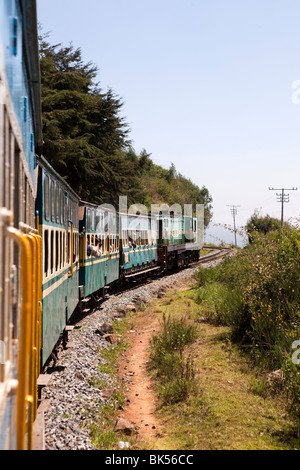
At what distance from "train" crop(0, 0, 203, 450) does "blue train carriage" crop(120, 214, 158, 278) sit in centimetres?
129

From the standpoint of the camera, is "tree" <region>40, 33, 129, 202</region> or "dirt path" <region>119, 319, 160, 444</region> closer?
"dirt path" <region>119, 319, 160, 444</region>

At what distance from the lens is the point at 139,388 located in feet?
28.0

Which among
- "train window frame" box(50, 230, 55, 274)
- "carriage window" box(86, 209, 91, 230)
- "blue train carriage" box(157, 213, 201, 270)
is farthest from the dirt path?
"blue train carriage" box(157, 213, 201, 270)

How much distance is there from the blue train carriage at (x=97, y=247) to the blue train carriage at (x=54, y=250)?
2.86 m

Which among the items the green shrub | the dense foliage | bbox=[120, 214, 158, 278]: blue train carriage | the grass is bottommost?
the grass

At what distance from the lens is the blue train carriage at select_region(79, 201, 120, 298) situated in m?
12.3

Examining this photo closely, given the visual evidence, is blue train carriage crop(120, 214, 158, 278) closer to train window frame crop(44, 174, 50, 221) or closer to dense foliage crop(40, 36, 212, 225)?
dense foliage crop(40, 36, 212, 225)

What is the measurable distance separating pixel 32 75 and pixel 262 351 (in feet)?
22.6

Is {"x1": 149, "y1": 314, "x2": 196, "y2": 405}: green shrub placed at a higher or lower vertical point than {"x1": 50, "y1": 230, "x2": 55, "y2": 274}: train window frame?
lower

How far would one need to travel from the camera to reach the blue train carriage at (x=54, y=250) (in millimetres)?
5973

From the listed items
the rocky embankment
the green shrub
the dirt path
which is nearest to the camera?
the rocky embankment

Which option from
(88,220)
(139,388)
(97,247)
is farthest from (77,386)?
(97,247)

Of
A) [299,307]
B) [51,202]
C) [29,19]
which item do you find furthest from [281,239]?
[29,19]

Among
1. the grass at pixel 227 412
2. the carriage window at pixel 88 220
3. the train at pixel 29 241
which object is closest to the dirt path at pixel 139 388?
the grass at pixel 227 412
